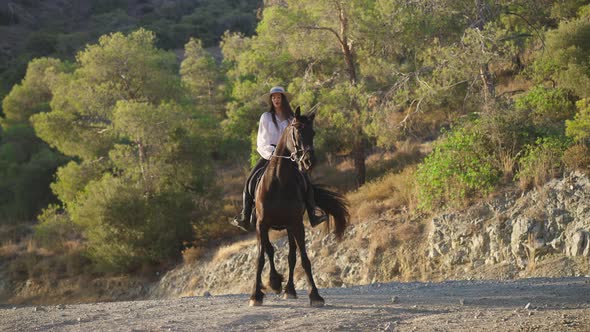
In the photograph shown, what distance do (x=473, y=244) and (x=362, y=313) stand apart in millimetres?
10516

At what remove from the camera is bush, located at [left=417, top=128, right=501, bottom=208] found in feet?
62.4

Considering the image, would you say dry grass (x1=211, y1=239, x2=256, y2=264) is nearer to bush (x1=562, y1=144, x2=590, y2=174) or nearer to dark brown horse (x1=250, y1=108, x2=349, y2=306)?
bush (x1=562, y1=144, x2=590, y2=174)

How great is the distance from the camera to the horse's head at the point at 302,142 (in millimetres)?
8617

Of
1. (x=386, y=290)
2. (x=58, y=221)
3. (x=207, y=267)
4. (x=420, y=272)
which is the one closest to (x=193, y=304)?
(x=386, y=290)

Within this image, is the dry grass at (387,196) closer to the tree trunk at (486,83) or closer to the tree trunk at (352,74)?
the tree trunk at (352,74)

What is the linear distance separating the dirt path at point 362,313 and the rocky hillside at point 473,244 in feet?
18.1

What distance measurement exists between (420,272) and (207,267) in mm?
10741

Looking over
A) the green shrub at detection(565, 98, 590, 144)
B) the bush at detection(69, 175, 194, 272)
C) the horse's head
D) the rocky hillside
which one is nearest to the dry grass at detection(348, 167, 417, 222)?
the rocky hillside

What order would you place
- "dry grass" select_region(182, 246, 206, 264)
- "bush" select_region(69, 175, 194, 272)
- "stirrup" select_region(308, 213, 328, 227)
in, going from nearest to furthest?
1. "stirrup" select_region(308, 213, 328, 227)
2. "dry grass" select_region(182, 246, 206, 264)
3. "bush" select_region(69, 175, 194, 272)

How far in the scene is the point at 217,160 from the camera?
143ft

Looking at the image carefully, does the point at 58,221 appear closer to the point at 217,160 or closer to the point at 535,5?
the point at 217,160

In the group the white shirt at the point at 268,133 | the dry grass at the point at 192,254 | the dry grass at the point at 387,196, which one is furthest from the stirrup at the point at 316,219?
the dry grass at the point at 192,254

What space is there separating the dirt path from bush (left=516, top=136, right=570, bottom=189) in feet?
23.5

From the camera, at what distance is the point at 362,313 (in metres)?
8.59
